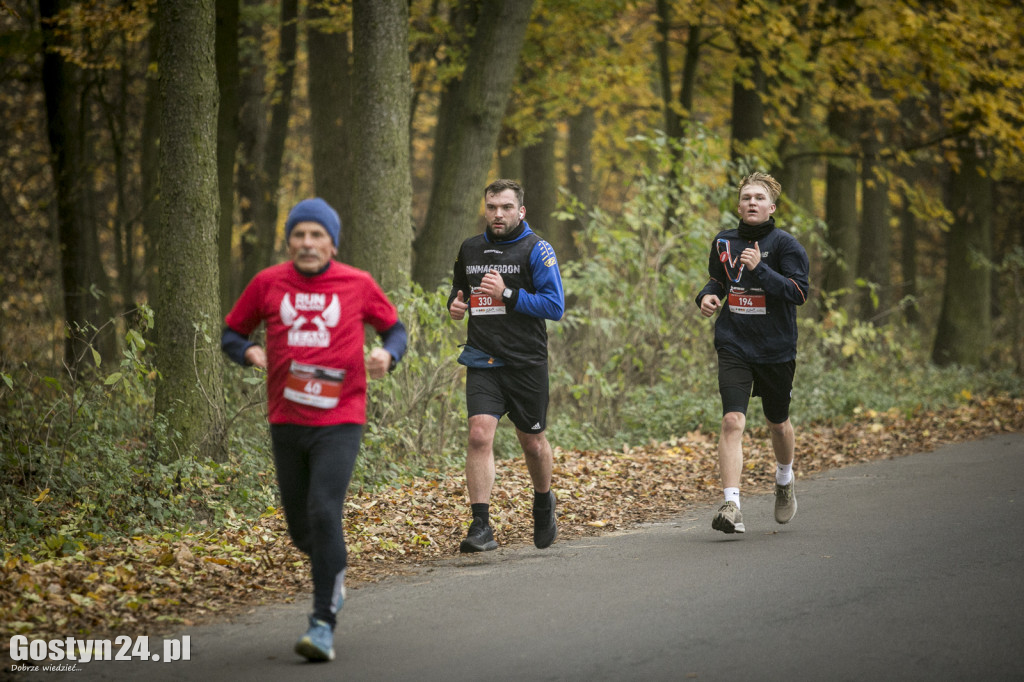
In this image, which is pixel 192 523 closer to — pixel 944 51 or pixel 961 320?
pixel 944 51

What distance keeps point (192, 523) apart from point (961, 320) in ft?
55.8

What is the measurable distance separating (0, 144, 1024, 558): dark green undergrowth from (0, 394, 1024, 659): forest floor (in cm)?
56

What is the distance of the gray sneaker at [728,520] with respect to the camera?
6910 mm

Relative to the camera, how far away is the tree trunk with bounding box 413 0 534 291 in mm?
12383

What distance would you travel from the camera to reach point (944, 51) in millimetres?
16312

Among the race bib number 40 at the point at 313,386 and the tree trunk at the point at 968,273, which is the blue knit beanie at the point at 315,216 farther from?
the tree trunk at the point at 968,273

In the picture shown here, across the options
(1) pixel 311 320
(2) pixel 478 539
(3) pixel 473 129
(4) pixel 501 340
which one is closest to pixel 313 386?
(1) pixel 311 320

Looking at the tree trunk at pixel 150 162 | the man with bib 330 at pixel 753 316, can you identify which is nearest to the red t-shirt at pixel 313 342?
the man with bib 330 at pixel 753 316

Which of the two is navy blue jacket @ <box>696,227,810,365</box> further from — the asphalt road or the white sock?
the asphalt road

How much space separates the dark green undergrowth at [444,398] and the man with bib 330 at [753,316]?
10.3ft

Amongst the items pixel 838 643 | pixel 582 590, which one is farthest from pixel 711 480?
pixel 838 643

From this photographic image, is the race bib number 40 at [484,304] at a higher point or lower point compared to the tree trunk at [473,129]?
lower

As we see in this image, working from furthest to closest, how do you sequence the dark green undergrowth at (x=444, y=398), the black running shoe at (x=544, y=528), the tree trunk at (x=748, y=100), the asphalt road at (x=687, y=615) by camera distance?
the tree trunk at (x=748, y=100) → the dark green undergrowth at (x=444, y=398) → the black running shoe at (x=544, y=528) → the asphalt road at (x=687, y=615)

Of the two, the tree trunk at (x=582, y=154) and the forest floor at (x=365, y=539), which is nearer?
the forest floor at (x=365, y=539)
